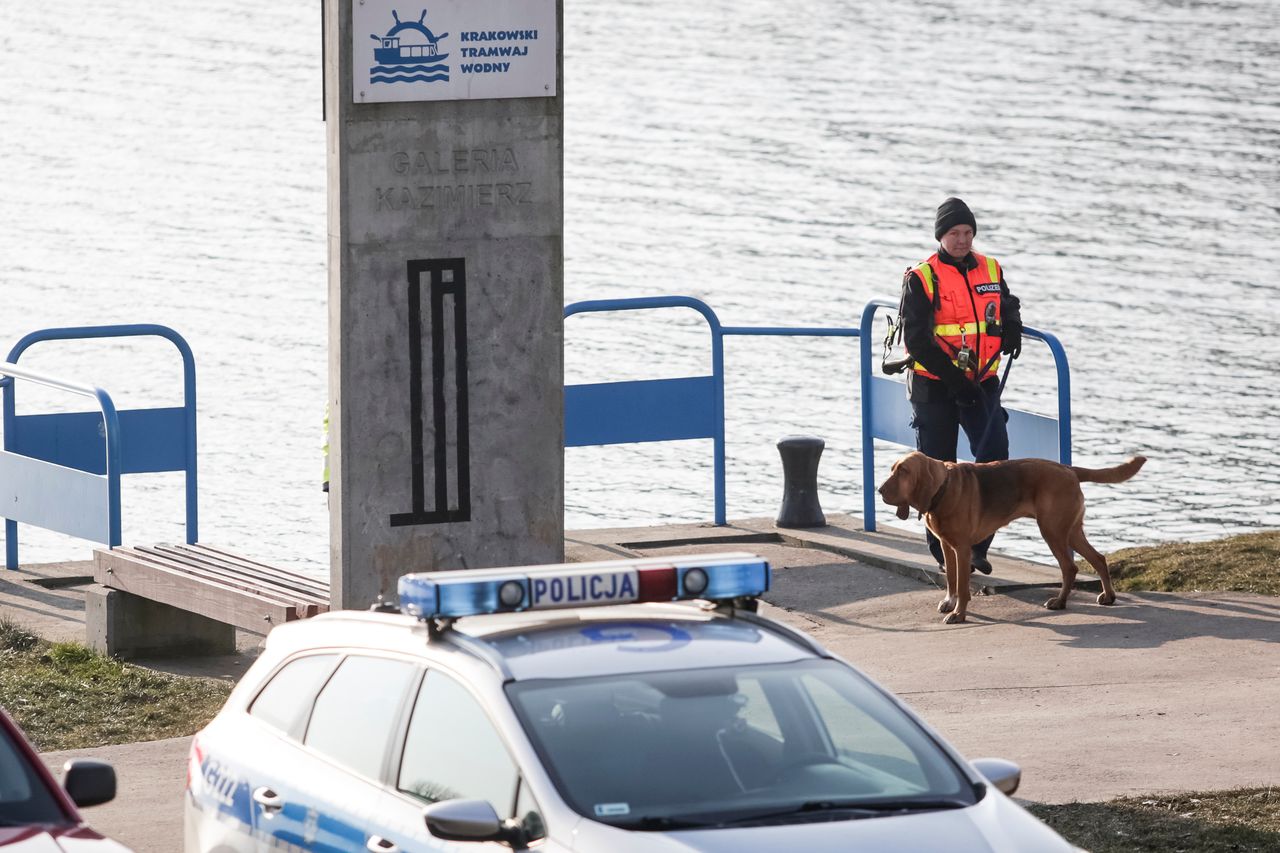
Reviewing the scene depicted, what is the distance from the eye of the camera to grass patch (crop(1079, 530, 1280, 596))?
12344 millimetres

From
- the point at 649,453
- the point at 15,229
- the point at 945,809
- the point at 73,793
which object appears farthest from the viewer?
the point at 15,229

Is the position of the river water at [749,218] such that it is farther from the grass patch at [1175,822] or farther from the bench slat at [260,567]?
the grass patch at [1175,822]

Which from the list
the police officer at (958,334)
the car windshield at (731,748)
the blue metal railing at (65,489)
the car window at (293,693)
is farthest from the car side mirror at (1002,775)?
the blue metal railing at (65,489)

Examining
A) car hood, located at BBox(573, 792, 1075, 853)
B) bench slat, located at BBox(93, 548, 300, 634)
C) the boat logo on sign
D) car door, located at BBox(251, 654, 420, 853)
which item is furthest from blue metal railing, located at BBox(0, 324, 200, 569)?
car hood, located at BBox(573, 792, 1075, 853)

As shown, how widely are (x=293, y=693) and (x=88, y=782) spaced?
711mm

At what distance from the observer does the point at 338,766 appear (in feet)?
20.3

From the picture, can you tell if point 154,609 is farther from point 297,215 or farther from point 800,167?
point 800,167

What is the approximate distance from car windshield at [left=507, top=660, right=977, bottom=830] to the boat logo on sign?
4474 millimetres

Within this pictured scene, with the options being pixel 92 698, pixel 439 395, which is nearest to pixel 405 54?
pixel 439 395

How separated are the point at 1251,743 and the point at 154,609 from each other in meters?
5.49

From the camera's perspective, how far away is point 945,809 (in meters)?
5.62

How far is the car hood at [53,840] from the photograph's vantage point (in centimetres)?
571

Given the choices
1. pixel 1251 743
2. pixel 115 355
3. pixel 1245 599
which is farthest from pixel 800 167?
pixel 1251 743

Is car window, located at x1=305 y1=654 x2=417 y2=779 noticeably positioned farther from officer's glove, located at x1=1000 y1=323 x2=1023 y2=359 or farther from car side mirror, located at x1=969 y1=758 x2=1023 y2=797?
officer's glove, located at x1=1000 y1=323 x2=1023 y2=359
